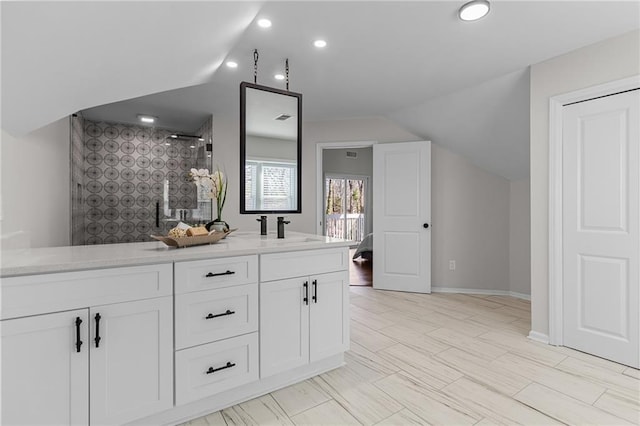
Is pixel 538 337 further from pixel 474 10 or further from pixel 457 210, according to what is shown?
pixel 474 10

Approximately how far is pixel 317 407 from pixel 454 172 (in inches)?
137

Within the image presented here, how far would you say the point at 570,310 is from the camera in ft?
8.34

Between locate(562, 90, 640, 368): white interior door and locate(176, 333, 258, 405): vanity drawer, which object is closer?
locate(176, 333, 258, 405): vanity drawer

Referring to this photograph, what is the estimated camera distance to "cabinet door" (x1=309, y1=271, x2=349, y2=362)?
2.11 m

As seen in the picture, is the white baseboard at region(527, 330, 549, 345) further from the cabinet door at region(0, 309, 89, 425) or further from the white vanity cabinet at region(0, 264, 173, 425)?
the cabinet door at region(0, 309, 89, 425)

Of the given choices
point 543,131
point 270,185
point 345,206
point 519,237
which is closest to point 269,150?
point 270,185

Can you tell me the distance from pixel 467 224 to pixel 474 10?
9.39 ft

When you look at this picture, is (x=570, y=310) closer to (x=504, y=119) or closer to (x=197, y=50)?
(x=504, y=119)

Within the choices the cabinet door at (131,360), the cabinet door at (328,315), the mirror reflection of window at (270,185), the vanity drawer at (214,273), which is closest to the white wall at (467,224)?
the mirror reflection of window at (270,185)

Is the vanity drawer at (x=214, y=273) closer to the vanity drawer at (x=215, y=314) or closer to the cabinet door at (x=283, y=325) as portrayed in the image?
the vanity drawer at (x=215, y=314)

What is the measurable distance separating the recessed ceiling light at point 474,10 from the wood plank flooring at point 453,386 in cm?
234

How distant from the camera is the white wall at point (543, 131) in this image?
244 cm

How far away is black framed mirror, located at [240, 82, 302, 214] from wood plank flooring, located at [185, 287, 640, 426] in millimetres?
1387

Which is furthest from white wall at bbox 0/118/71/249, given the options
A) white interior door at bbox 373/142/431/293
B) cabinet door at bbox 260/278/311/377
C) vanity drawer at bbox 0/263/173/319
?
white interior door at bbox 373/142/431/293
